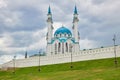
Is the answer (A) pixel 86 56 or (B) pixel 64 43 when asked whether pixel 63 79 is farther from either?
(B) pixel 64 43

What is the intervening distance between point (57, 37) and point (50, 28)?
19.9ft

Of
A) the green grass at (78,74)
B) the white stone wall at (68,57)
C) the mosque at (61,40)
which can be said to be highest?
the mosque at (61,40)

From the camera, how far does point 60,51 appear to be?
133250 mm

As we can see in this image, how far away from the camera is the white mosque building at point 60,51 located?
100 meters

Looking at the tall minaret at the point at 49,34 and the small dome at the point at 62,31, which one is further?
the small dome at the point at 62,31

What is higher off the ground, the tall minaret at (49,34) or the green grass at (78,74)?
the tall minaret at (49,34)

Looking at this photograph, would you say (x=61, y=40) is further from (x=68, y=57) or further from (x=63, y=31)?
(x=68, y=57)

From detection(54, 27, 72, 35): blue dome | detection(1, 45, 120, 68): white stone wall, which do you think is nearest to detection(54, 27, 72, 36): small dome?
detection(54, 27, 72, 35): blue dome

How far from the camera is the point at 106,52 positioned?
9131 cm

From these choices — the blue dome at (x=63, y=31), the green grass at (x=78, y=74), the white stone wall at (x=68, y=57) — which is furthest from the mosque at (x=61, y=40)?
the green grass at (x=78, y=74)

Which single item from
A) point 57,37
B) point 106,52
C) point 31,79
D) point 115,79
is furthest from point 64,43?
point 115,79

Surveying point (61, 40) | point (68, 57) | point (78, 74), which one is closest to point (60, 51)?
point (61, 40)

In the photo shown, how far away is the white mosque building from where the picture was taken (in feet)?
329

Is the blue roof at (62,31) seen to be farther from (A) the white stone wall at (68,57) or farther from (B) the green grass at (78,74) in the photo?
(B) the green grass at (78,74)
